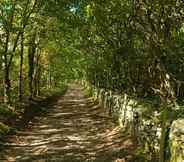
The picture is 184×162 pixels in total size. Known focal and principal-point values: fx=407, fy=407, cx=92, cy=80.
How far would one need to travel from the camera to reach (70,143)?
16922 millimetres

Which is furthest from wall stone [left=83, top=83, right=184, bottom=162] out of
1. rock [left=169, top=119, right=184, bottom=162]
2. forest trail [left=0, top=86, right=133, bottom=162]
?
forest trail [left=0, top=86, right=133, bottom=162]

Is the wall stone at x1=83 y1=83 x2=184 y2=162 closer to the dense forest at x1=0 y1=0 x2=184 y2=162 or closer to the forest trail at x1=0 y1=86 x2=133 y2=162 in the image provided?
the dense forest at x1=0 y1=0 x2=184 y2=162

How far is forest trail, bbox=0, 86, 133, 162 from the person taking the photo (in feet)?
47.0

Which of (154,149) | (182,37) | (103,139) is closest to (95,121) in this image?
(103,139)

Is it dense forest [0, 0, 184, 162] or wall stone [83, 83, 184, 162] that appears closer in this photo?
wall stone [83, 83, 184, 162]

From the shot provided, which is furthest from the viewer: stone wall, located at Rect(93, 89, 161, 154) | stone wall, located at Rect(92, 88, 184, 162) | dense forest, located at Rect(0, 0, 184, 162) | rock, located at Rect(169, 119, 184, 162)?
dense forest, located at Rect(0, 0, 184, 162)

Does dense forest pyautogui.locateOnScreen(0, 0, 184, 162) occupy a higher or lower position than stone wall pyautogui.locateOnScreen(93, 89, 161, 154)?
higher

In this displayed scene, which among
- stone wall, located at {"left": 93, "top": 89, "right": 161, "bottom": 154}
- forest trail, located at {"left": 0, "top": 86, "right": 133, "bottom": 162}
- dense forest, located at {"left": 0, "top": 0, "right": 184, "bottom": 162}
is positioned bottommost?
forest trail, located at {"left": 0, "top": 86, "right": 133, "bottom": 162}

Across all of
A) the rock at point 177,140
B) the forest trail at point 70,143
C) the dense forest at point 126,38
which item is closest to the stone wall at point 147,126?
the rock at point 177,140

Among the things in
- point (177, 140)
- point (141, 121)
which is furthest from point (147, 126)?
point (177, 140)

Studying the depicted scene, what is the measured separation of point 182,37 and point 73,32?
15.6 m

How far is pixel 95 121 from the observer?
23875mm

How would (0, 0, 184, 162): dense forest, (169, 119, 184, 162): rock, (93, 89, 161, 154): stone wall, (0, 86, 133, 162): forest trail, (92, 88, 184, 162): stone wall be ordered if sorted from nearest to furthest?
(169, 119, 184, 162): rock < (92, 88, 184, 162): stone wall < (93, 89, 161, 154): stone wall < (0, 0, 184, 162): dense forest < (0, 86, 133, 162): forest trail

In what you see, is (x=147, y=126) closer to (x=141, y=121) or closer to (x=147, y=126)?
(x=147, y=126)
